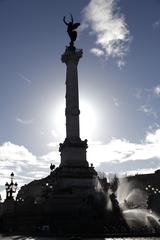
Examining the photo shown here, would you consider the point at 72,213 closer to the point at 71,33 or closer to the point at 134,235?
the point at 134,235

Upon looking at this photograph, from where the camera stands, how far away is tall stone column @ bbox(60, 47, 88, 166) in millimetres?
58969

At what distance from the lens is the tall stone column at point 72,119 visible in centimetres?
5897

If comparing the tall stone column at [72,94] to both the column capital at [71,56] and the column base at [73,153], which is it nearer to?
the column capital at [71,56]

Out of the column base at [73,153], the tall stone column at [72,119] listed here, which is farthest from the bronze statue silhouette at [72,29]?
the column base at [73,153]

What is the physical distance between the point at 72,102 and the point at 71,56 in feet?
27.8

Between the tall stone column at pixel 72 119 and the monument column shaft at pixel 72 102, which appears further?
the monument column shaft at pixel 72 102

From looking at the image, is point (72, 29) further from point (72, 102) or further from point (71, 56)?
point (72, 102)

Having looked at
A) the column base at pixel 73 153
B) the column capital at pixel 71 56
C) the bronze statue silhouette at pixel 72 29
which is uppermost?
the bronze statue silhouette at pixel 72 29

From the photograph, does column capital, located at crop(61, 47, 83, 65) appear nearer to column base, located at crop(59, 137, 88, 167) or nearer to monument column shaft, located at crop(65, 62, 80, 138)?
monument column shaft, located at crop(65, 62, 80, 138)

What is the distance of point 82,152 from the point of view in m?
59.7

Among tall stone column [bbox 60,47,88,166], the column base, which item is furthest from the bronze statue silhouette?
the column base

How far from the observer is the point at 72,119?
206 ft

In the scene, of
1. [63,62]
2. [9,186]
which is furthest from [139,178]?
[9,186]

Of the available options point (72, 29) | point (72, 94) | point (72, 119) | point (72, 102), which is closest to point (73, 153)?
point (72, 119)
